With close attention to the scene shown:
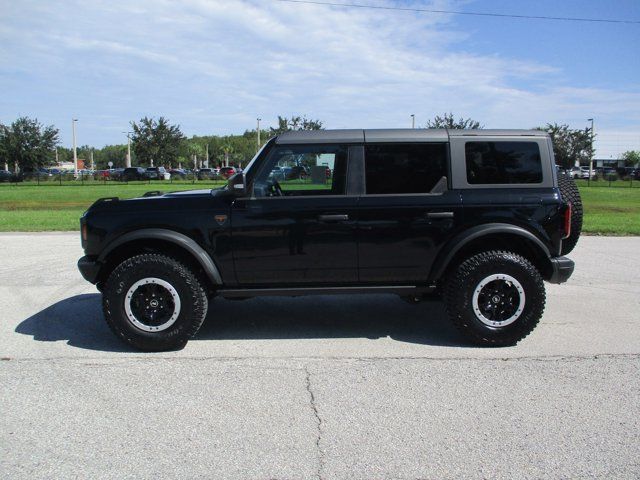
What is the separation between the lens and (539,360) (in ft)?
15.0

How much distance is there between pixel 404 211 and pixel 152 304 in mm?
2329

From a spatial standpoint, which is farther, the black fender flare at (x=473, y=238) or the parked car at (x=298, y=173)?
the parked car at (x=298, y=173)

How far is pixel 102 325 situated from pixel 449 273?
11.4ft

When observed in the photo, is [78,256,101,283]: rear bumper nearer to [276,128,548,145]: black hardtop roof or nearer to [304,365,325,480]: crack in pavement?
[276,128,548,145]: black hardtop roof

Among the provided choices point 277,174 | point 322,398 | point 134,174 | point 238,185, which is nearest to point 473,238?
point 277,174

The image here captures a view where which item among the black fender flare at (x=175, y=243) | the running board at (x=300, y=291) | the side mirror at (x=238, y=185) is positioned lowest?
the running board at (x=300, y=291)

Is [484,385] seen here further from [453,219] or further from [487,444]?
[453,219]

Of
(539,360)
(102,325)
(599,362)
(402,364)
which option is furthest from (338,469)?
(102,325)

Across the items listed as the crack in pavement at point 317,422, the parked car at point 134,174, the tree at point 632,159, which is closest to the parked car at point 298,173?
the crack in pavement at point 317,422

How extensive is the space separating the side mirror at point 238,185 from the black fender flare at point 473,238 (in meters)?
1.79

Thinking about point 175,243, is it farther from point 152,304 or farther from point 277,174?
point 277,174

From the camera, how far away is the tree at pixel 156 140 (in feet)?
202

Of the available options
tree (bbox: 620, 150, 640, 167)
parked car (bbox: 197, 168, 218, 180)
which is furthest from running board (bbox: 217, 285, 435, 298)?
tree (bbox: 620, 150, 640, 167)

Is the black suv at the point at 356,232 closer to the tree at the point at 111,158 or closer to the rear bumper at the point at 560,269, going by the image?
the rear bumper at the point at 560,269
